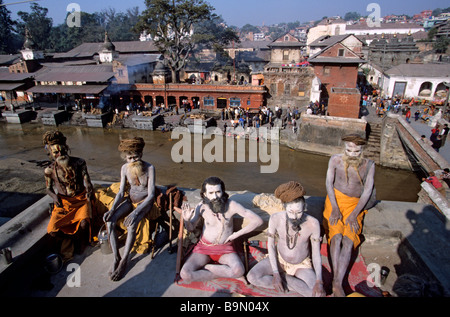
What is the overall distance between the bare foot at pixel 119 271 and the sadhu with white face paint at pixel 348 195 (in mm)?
2725

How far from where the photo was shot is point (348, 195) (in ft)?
12.2

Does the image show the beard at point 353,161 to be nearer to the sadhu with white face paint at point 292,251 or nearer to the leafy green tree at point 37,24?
the sadhu with white face paint at point 292,251

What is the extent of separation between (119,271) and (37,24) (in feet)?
267

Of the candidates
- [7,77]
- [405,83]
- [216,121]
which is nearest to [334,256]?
[216,121]

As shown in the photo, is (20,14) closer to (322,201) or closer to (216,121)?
(216,121)

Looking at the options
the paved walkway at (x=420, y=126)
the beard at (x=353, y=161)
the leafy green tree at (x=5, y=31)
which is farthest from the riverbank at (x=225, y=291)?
the leafy green tree at (x=5, y=31)

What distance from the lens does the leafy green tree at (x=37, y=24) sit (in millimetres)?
62844

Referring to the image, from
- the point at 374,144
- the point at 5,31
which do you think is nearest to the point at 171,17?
the point at 374,144

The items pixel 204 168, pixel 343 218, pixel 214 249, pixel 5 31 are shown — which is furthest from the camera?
pixel 5 31

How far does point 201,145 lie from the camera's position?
22.2 m

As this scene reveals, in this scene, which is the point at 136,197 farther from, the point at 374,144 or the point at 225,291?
the point at 374,144

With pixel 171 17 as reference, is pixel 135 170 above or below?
below
